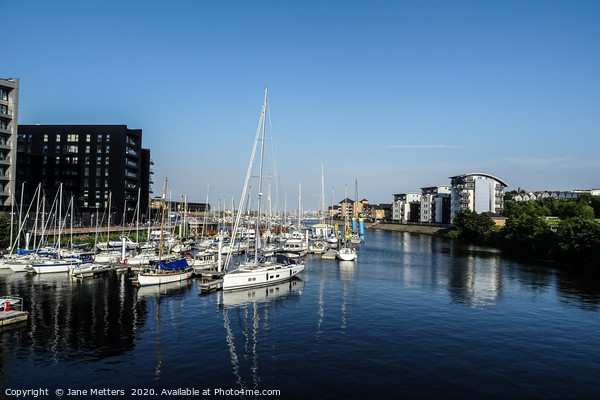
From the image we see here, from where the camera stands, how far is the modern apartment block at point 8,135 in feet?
313

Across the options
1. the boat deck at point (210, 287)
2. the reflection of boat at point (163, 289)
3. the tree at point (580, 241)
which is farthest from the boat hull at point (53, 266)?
the tree at point (580, 241)

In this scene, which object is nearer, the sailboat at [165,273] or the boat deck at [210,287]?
the boat deck at [210,287]

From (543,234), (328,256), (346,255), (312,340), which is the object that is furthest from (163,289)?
(543,234)

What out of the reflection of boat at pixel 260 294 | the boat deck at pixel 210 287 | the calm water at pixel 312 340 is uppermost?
the boat deck at pixel 210 287

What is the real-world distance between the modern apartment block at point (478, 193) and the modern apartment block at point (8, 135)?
545ft

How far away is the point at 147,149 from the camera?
496ft

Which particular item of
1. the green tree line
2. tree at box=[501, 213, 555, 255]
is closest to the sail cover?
the green tree line

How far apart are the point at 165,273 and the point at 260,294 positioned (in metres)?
15.4

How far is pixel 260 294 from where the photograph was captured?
52906 mm

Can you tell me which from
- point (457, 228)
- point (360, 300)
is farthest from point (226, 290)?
point (457, 228)

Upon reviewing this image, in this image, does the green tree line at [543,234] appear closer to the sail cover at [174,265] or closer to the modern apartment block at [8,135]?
the sail cover at [174,265]

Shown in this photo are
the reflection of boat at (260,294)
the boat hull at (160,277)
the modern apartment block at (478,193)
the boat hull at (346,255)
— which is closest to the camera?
the reflection of boat at (260,294)

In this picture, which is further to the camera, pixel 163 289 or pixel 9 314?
pixel 163 289

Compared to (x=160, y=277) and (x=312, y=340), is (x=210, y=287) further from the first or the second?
(x=312, y=340)
